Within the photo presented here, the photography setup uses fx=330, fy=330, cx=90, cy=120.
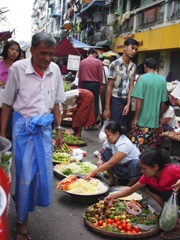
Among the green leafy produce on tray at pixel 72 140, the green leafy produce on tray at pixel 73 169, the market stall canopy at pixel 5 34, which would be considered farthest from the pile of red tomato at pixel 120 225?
the market stall canopy at pixel 5 34

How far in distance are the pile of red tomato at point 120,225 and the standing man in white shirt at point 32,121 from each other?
0.80m

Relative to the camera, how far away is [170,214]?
3.31m

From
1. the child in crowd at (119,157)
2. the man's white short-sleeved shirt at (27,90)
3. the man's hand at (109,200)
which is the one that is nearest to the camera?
the man's white short-sleeved shirt at (27,90)

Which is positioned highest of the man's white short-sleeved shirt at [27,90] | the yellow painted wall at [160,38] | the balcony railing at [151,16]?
the balcony railing at [151,16]

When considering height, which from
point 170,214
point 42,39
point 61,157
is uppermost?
point 42,39

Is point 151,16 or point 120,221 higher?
point 151,16

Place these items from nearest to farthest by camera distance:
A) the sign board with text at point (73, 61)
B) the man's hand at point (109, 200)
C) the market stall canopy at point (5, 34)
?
the man's hand at point (109, 200) → the sign board with text at point (73, 61) → the market stall canopy at point (5, 34)

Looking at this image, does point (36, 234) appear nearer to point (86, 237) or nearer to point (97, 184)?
point (86, 237)

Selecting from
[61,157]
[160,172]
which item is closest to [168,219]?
[160,172]

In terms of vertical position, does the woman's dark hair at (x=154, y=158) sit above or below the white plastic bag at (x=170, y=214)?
above

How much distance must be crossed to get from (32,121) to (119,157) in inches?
70.2

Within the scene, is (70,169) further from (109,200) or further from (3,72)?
(3,72)

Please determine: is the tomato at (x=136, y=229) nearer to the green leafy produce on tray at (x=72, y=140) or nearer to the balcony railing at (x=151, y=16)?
the green leafy produce on tray at (x=72, y=140)

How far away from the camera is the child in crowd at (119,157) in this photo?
4395 millimetres
